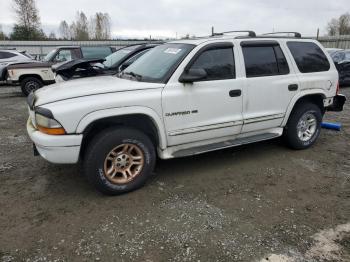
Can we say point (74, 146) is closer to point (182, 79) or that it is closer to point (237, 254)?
point (182, 79)

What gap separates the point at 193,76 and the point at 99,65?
509cm

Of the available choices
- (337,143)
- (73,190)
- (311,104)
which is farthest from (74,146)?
(337,143)

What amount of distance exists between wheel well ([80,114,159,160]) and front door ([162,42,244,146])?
0.71ft

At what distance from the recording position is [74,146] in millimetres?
3379

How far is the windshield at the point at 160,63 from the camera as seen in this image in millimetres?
3961

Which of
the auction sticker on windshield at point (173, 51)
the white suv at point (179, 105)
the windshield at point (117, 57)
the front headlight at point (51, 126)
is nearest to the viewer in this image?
the front headlight at point (51, 126)

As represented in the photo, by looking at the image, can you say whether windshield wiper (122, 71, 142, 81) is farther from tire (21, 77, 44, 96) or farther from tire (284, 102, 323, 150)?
tire (21, 77, 44, 96)

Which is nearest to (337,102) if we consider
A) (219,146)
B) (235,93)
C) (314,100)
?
(314,100)

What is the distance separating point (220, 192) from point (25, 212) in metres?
2.25

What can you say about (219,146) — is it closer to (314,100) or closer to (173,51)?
(173,51)

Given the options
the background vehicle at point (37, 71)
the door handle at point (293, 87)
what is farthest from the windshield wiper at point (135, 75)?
the background vehicle at point (37, 71)

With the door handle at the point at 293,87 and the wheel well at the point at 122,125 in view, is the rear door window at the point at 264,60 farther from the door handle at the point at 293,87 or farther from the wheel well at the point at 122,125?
the wheel well at the point at 122,125

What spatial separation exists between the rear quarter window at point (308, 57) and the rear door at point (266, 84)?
0.71 feet

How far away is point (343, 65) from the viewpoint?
37.4 ft
